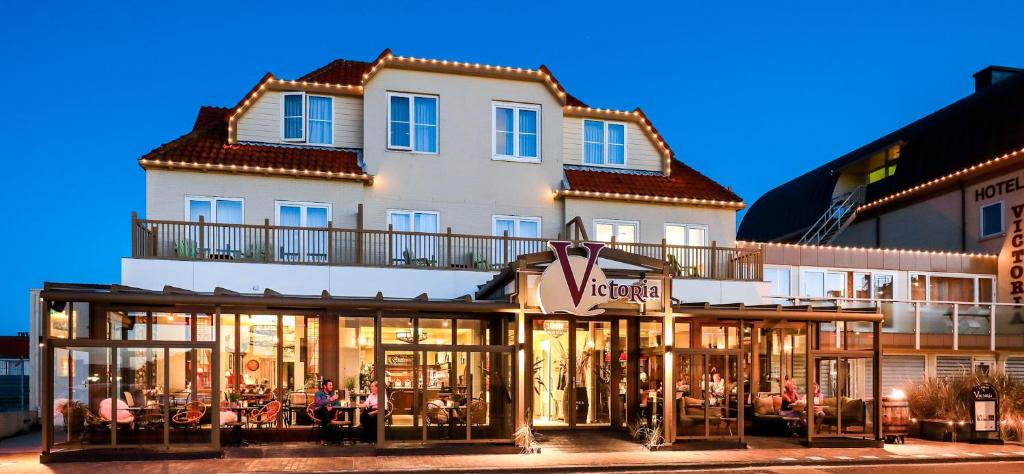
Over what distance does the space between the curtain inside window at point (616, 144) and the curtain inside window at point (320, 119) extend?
8.10 metres

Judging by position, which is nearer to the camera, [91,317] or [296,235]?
[91,317]

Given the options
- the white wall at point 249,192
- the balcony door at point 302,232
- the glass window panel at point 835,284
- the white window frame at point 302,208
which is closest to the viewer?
the balcony door at point 302,232

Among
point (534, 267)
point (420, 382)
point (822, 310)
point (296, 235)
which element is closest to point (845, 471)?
point (822, 310)

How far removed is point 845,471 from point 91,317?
14260 mm

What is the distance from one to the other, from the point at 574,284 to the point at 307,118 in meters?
9.97

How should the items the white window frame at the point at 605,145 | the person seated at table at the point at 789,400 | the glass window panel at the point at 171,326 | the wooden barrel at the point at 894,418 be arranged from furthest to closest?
the white window frame at the point at 605,145, the person seated at table at the point at 789,400, the wooden barrel at the point at 894,418, the glass window panel at the point at 171,326

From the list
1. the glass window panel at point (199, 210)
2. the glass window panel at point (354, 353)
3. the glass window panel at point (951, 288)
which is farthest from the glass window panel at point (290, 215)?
the glass window panel at point (951, 288)

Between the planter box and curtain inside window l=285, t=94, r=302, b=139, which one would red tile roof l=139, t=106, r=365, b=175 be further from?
the planter box

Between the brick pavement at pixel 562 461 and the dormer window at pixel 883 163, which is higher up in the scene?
the dormer window at pixel 883 163

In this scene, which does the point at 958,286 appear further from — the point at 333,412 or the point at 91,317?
the point at 91,317

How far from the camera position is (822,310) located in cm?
1753

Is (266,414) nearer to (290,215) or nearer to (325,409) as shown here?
(325,409)

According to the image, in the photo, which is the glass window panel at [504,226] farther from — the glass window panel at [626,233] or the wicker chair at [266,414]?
the wicker chair at [266,414]

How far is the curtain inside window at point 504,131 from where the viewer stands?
74.2 feet
